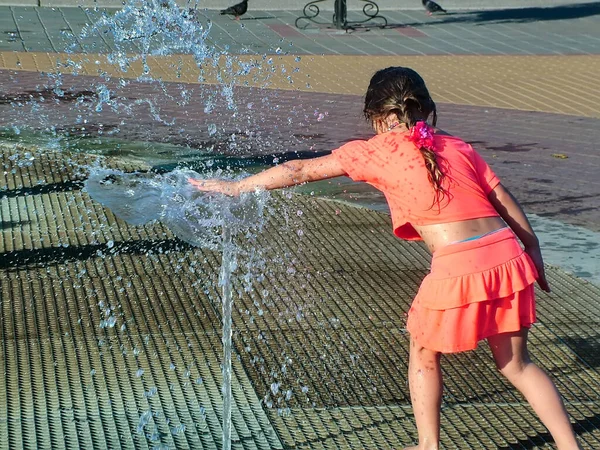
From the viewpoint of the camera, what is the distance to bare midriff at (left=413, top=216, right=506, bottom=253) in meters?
3.28

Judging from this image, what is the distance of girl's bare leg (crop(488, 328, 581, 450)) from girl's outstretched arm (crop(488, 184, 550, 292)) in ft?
0.81

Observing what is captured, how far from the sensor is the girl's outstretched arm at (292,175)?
11.3ft

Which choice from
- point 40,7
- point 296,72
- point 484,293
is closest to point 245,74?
point 296,72

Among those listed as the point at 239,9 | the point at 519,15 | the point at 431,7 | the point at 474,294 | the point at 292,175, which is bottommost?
the point at 519,15

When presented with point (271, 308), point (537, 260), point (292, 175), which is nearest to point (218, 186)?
point (292, 175)

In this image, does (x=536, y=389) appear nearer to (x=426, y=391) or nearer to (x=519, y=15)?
(x=426, y=391)

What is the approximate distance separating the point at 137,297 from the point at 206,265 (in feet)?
2.17

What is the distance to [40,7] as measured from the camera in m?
19.0

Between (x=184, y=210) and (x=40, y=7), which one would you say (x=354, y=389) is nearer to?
(x=184, y=210)

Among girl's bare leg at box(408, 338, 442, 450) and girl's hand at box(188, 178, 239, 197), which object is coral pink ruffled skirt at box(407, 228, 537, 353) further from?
girl's hand at box(188, 178, 239, 197)

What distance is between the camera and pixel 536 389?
3.34m

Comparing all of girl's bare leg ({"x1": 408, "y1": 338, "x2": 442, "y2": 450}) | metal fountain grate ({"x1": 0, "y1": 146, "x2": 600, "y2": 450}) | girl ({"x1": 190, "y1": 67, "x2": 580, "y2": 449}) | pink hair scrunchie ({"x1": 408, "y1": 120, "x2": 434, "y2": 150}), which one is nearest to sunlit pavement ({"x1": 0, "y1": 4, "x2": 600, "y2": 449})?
metal fountain grate ({"x1": 0, "y1": 146, "x2": 600, "y2": 450})

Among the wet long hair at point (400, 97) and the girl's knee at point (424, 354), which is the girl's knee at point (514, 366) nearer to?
the girl's knee at point (424, 354)

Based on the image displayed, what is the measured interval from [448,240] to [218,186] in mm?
871
